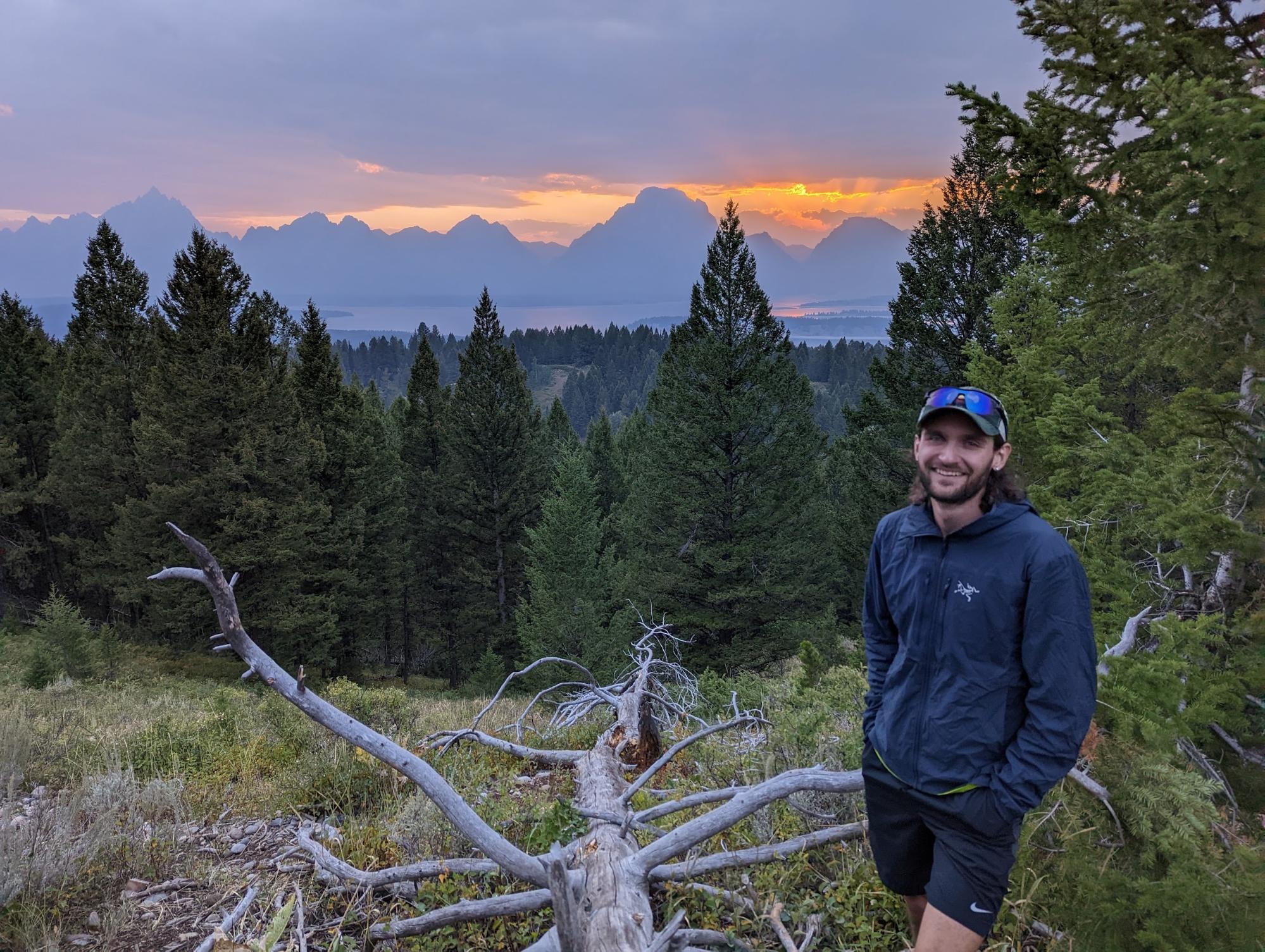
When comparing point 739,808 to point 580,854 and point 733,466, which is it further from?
point 733,466

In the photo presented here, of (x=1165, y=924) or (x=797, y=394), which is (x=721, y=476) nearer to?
(x=797, y=394)

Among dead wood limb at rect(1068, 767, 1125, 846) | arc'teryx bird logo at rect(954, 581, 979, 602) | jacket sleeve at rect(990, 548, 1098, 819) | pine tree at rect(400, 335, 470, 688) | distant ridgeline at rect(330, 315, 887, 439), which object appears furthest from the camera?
distant ridgeline at rect(330, 315, 887, 439)

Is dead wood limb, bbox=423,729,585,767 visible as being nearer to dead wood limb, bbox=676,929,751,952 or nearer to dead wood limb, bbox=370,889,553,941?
dead wood limb, bbox=370,889,553,941

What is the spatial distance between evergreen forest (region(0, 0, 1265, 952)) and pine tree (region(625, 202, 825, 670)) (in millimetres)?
85

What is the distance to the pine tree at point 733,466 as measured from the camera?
15.8m

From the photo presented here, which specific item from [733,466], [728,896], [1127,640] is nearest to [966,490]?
[1127,640]

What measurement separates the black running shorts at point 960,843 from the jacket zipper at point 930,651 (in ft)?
0.48

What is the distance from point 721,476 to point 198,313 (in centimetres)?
1505

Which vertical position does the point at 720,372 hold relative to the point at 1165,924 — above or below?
above

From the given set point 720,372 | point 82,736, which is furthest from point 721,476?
point 82,736

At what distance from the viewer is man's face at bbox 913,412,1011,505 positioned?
226cm

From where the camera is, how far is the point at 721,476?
1623 cm

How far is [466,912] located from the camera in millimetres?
3014

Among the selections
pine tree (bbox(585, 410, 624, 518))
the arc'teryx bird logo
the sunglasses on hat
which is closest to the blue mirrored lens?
the sunglasses on hat
